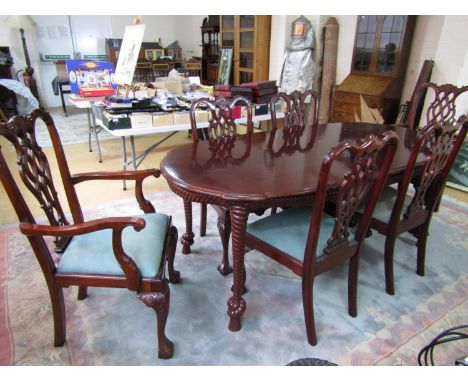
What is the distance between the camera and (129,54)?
2703 mm

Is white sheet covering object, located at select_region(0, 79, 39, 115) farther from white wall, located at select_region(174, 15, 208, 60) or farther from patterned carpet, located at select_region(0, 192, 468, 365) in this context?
patterned carpet, located at select_region(0, 192, 468, 365)

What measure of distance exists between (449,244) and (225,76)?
431cm

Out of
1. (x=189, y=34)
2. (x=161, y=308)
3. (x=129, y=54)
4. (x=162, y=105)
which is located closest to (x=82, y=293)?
(x=161, y=308)

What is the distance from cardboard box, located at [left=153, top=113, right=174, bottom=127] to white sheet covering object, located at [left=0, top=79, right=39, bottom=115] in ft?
11.2

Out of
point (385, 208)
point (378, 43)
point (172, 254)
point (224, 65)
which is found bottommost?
point (172, 254)

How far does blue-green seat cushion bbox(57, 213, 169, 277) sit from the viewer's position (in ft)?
4.10

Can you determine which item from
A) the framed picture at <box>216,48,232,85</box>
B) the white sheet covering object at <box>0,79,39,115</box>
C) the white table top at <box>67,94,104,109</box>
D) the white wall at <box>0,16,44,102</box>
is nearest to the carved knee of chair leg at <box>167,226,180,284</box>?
the white table top at <box>67,94,104,109</box>

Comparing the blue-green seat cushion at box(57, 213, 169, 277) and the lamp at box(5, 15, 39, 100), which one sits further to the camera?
the lamp at box(5, 15, 39, 100)

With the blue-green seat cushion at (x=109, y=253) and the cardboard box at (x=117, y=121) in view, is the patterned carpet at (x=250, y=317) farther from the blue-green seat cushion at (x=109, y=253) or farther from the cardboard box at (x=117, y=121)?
the cardboard box at (x=117, y=121)

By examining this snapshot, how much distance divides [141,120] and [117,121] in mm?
180

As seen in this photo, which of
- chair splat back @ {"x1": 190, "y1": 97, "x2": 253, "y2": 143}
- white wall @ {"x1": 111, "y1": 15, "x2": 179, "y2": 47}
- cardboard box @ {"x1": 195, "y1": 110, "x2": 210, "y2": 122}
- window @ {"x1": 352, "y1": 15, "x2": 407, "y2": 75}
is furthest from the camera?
white wall @ {"x1": 111, "y1": 15, "x2": 179, "y2": 47}

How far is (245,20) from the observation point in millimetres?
4922

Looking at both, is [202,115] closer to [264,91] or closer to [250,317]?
[264,91]

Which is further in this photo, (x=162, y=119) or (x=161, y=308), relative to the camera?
(x=162, y=119)
